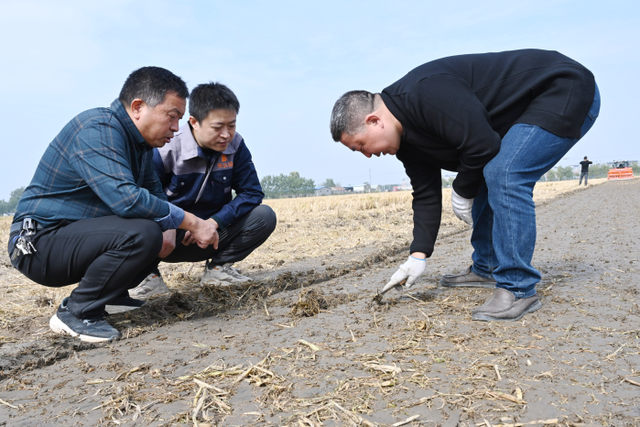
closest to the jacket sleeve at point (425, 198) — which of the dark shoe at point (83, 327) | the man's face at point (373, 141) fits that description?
the man's face at point (373, 141)

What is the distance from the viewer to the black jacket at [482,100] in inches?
98.4

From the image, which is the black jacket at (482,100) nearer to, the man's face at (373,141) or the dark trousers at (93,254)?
the man's face at (373,141)

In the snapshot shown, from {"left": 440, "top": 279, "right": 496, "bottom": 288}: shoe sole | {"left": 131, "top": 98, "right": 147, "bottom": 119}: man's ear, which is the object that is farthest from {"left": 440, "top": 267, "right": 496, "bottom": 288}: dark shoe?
{"left": 131, "top": 98, "right": 147, "bottom": 119}: man's ear

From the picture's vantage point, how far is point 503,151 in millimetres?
2621

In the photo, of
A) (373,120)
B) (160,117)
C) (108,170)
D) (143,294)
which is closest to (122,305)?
(143,294)

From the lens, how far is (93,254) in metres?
2.65

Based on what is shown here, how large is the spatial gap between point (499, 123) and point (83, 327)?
292 centimetres

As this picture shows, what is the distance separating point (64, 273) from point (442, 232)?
5.97 meters

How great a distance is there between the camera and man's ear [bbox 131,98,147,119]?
2.70 m

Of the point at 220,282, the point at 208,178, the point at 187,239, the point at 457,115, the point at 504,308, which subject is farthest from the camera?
the point at 220,282

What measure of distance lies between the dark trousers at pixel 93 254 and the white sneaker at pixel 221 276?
51.3 inches

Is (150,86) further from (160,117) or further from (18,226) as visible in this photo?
(18,226)

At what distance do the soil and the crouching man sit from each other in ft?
1.62

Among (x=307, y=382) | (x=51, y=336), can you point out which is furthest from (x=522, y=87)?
(x=51, y=336)
